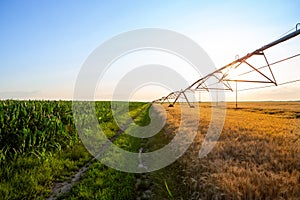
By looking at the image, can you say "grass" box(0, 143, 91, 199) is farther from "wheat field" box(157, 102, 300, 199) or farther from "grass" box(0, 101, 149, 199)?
"wheat field" box(157, 102, 300, 199)

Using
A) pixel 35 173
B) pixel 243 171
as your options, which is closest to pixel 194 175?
pixel 243 171

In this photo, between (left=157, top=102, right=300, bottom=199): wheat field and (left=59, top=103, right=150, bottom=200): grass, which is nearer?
(left=157, top=102, right=300, bottom=199): wheat field

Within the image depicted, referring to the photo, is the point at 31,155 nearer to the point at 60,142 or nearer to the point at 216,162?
the point at 60,142

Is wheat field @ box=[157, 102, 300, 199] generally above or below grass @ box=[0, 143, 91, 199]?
above

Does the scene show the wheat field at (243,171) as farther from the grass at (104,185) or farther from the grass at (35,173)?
the grass at (35,173)

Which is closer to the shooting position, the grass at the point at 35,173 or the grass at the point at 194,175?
the grass at the point at 194,175

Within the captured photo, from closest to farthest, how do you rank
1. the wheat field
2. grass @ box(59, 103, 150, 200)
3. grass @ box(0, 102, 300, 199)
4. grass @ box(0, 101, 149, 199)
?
the wheat field → grass @ box(0, 102, 300, 199) → grass @ box(59, 103, 150, 200) → grass @ box(0, 101, 149, 199)

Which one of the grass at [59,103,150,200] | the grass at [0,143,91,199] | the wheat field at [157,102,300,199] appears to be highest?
the wheat field at [157,102,300,199]

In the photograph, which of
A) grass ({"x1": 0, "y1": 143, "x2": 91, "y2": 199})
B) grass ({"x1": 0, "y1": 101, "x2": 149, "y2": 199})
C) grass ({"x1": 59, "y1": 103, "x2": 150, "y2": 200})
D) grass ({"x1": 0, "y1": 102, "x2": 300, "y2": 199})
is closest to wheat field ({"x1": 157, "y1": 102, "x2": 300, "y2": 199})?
grass ({"x1": 0, "y1": 102, "x2": 300, "y2": 199})

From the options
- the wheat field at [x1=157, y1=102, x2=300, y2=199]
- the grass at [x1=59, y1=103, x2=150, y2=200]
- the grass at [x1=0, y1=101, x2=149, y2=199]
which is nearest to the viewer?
the wheat field at [x1=157, y1=102, x2=300, y2=199]

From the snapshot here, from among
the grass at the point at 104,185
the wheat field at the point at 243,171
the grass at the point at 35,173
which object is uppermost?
the wheat field at the point at 243,171

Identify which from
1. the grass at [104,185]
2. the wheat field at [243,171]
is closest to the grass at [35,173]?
the grass at [104,185]

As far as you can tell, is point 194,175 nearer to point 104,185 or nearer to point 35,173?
point 104,185

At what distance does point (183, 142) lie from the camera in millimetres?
8867
